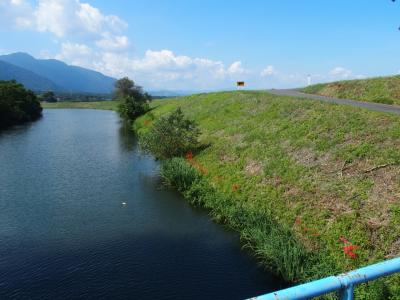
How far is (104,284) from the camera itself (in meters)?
15.6

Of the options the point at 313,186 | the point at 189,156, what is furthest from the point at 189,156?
the point at 313,186

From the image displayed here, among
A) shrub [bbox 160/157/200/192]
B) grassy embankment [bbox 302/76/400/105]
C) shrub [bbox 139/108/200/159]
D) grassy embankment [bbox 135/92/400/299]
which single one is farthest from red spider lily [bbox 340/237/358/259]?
grassy embankment [bbox 302/76/400/105]

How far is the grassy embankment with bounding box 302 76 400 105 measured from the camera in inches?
1497

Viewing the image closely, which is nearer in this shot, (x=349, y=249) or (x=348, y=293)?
(x=348, y=293)

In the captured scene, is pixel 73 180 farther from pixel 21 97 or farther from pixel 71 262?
pixel 21 97

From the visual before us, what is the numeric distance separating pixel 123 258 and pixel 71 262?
8.00ft

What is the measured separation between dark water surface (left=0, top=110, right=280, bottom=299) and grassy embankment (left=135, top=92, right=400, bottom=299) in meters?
1.68

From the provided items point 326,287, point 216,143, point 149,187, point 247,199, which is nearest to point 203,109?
point 216,143

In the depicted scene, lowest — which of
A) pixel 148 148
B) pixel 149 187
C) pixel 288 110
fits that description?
pixel 149 187

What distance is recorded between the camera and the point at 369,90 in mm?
41844

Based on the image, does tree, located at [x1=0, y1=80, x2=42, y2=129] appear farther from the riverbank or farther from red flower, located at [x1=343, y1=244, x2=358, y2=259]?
red flower, located at [x1=343, y1=244, x2=358, y2=259]

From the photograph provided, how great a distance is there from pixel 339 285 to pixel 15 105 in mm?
100392

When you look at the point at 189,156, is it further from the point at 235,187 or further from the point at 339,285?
the point at 339,285

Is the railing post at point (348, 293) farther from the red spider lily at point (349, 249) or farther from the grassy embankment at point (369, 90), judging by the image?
the grassy embankment at point (369, 90)
